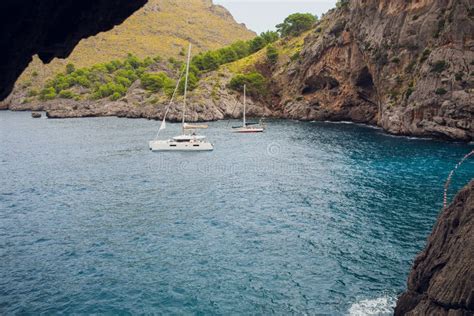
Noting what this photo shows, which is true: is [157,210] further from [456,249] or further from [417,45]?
[417,45]

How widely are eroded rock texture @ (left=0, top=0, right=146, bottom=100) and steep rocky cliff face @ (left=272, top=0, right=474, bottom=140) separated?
79.6 meters

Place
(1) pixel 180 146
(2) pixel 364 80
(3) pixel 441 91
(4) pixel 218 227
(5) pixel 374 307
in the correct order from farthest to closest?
(2) pixel 364 80 < (1) pixel 180 146 < (3) pixel 441 91 < (4) pixel 218 227 < (5) pixel 374 307

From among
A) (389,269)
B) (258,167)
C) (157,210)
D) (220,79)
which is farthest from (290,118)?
(389,269)

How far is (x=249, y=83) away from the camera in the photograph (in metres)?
176

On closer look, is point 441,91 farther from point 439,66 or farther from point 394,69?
point 394,69

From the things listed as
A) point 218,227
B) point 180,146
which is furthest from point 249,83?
point 218,227

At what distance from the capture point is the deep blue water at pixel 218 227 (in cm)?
2977

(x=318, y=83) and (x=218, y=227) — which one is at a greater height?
(x=318, y=83)

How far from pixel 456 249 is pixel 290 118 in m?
142

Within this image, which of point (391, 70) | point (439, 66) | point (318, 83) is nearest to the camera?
point (439, 66)

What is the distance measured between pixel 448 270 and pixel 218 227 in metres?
27.3

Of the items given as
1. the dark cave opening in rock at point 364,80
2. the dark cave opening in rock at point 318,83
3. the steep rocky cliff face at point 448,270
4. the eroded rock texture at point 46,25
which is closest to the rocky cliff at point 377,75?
the dark cave opening in rock at point 364,80

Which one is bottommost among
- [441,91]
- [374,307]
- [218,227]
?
[374,307]

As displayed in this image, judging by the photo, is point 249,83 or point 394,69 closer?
point 394,69
